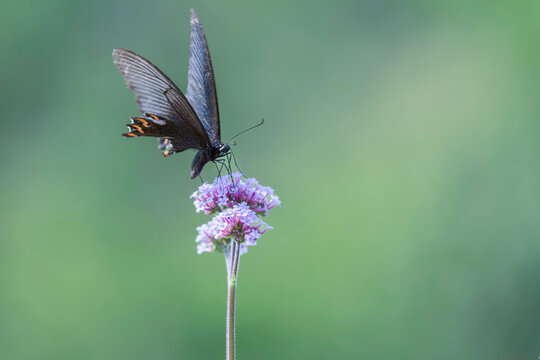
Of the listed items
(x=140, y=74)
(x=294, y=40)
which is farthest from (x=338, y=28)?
(x=140, y=74)

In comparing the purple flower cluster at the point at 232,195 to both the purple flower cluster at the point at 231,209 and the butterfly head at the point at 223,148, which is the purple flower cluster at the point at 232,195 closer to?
the purple flower cluster at the point at 231,209

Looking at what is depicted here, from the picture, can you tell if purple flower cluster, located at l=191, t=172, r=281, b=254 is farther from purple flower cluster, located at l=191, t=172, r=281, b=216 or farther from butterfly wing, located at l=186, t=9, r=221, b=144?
butterfly wing, located at l=186, t=9, r=221, b=144

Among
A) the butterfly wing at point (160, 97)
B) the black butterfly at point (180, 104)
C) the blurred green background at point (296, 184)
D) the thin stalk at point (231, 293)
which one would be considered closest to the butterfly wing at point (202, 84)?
the black butterfly at point (180, 104)

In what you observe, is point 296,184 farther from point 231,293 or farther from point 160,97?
point 231,293

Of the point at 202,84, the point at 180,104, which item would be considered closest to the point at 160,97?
the point at 180,104

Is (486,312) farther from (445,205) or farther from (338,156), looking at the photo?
(338,156)
